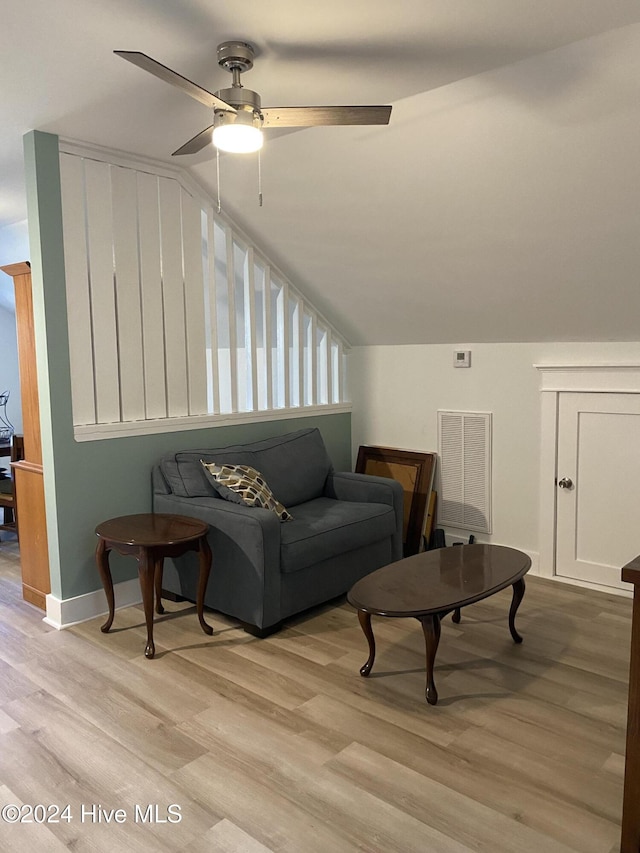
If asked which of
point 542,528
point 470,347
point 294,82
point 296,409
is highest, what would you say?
point 294,82

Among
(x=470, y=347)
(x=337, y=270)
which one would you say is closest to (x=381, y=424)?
(x=470, y=347)

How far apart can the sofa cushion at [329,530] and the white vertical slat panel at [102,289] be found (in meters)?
1.20

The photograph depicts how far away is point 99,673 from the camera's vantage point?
2994mm

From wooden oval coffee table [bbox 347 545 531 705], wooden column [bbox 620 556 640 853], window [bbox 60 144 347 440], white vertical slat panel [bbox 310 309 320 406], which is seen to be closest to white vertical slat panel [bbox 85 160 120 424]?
window [bbox 60 144 347 440]

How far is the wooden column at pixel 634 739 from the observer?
1.80m

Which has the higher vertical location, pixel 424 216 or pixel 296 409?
pixel 424 216

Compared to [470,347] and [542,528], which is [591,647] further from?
[470,347]

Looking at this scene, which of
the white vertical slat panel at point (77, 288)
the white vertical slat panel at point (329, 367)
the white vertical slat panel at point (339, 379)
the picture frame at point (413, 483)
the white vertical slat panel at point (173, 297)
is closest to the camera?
the white vertical slat panel at point (77, 288)

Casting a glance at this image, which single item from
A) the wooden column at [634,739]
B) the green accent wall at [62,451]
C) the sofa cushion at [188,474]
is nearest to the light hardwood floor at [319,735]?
the wooden column at [634,739]

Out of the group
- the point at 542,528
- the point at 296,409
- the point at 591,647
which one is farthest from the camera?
the point at 296,409

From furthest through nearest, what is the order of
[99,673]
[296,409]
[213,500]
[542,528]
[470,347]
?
[296,409] → [470,347] → [542,528] → [213,500] → [99,673]

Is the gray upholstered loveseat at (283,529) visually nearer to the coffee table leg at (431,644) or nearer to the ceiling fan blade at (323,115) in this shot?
the coffee table leg at (431,644)

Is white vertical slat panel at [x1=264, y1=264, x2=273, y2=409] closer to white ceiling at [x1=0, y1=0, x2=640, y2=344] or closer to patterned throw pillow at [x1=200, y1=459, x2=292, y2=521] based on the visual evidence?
white ceiling at [x1=0, y1=0, x2=640, y2=344]

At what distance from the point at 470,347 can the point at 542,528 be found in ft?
4.02
